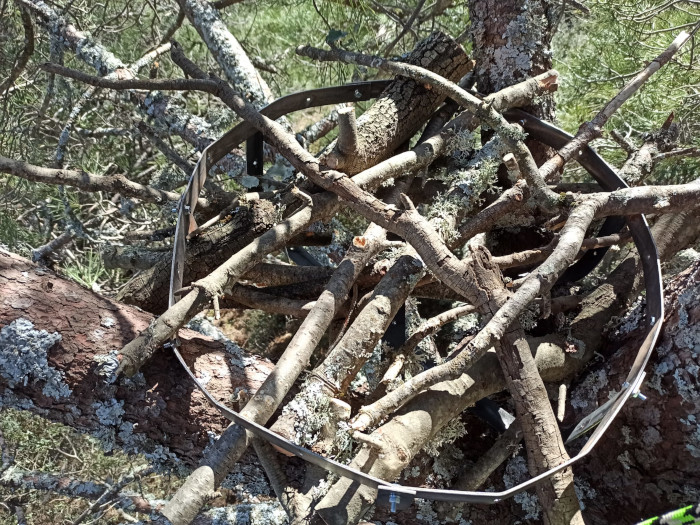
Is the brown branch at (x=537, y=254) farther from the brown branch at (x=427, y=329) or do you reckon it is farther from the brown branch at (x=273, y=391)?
the brown branch at (x=273, y=391)

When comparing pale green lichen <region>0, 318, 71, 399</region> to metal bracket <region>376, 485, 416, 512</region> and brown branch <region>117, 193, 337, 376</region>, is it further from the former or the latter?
metal bracket <region>376, 485, 416, 512</region>

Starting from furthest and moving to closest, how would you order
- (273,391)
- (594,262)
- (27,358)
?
(594,262) < (27,358) < (273,391)

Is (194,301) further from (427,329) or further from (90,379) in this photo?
(427,329)

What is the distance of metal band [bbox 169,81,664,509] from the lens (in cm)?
84

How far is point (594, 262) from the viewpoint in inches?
53.9

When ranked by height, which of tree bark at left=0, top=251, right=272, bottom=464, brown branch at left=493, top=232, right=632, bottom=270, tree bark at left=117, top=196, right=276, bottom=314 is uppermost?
brown branch at left=493, top=232, right=632, bottom=270

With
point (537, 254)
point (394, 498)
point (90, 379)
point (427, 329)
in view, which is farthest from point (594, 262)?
point (90, 379)

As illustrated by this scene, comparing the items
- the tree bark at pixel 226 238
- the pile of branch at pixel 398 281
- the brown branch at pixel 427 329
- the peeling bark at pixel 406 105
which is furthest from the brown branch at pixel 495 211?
the tree bark at pixel 226 238

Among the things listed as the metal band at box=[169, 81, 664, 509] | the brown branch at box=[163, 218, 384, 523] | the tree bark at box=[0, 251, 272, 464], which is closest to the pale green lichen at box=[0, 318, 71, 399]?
the tree bark at box=[0, 251, 272, 464]

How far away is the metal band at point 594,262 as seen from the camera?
0.84 metres

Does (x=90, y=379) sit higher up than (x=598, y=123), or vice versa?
(x=598, y=123)

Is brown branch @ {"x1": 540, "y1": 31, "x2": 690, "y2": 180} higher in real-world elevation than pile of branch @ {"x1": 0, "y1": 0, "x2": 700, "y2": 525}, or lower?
higher

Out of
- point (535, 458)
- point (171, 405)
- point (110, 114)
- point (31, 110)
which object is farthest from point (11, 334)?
point (110, 114)

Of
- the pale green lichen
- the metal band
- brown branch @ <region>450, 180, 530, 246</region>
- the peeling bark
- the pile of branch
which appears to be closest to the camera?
the metal band
